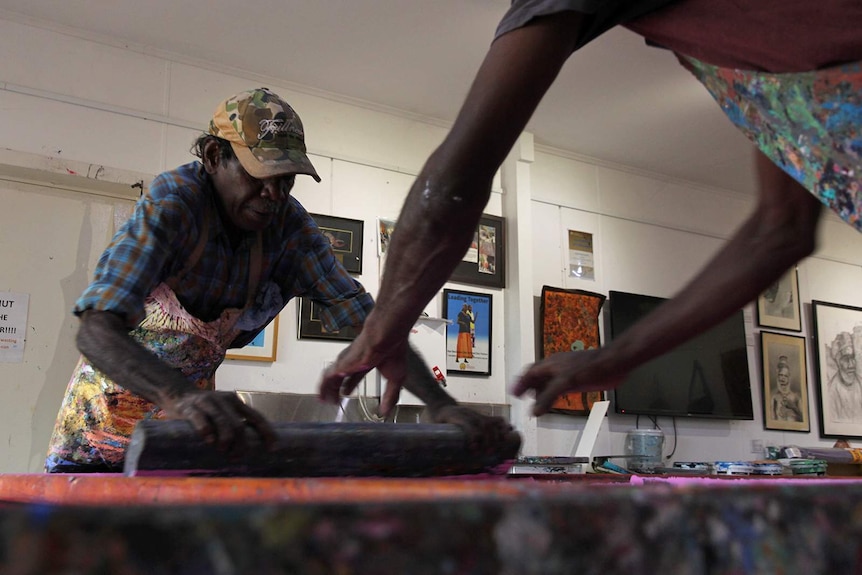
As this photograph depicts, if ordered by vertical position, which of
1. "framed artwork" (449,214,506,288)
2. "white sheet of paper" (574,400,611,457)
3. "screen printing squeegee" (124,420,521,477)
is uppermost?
"framed artwork" (449,214,506,288)

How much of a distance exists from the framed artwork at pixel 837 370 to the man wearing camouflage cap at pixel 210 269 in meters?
6.05

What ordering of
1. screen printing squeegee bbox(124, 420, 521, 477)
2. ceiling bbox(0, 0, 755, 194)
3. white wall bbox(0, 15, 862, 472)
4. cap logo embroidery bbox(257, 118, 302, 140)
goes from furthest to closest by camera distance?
1. ceiling bbox(0, 0, 755, 194)
2. white wall bbox(0, 15, 862, 472)
3. cap logo embroidery bbox(257, 118, 302, 140)
4. screen printing squeegee bbox(124, 420, 521, 477)

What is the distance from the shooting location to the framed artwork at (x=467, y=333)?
16.2ft

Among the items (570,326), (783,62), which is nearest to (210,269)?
(783,62)

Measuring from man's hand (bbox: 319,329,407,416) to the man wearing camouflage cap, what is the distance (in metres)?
0.12

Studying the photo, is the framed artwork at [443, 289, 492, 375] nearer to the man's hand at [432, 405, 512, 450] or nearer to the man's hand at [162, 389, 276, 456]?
the man's hand at [432, 405, 512, 450]

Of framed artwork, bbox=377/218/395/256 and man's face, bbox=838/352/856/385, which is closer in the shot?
framed artwork, bbox=377/218/395/256

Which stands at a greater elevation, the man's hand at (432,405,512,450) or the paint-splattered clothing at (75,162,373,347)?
the paint-splattered clothing at (75,162,373,347)

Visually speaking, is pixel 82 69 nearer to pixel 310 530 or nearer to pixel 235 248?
pixel 235 248

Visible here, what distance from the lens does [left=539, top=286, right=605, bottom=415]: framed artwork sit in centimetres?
523

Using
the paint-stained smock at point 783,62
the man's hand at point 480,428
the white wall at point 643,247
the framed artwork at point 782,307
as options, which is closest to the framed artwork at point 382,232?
the white wall at point 643,247

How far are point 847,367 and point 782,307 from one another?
39.8 inches

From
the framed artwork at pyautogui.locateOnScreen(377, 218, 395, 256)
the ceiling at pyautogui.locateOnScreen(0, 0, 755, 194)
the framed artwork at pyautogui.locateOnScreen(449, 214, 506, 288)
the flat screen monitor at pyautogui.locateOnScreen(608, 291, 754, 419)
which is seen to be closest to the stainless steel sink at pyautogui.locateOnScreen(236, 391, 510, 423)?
the framed artwork at pyautogui.locateOnScreen(377, 218, 395, 256)

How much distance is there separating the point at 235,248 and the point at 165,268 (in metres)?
0.23
